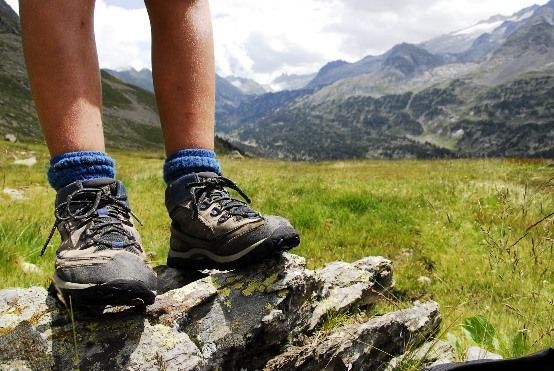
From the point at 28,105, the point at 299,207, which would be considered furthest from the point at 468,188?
the point at 28,105

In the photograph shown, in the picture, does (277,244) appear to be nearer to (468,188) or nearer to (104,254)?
(104,254)

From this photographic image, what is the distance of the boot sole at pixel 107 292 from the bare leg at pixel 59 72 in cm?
92

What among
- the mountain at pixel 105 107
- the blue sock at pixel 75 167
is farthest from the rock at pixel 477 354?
the mountain at pixel 105 107

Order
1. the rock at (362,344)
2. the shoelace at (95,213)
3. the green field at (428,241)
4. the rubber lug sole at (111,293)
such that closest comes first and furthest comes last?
1. the rubber lug sole at (111,293)
2. the shoelace at (95,213)
3. the rock at (362,344)
4. the green field at (428,241)

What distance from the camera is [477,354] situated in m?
3.28

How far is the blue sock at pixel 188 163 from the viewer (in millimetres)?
3377

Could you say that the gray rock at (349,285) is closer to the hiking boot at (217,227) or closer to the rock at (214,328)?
the rock at (214,328)

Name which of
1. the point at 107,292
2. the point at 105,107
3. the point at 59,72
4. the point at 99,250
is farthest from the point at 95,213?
the point at 105,107

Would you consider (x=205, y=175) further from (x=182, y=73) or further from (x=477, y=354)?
(x=477, y=354)

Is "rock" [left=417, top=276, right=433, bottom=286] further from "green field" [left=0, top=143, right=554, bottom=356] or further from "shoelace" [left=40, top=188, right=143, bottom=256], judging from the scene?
"shoelace" [left=40, top=188, right=143, bottom=256]

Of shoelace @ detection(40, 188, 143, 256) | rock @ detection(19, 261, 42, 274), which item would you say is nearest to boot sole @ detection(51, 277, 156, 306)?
shoelace @ detection(40, 188, 143, 256)

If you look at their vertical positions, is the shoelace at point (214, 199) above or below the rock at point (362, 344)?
above

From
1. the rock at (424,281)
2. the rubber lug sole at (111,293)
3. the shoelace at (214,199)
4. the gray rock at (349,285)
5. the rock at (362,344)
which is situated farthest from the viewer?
the rock at (424,281)

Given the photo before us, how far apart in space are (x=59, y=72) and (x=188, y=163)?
973mm
